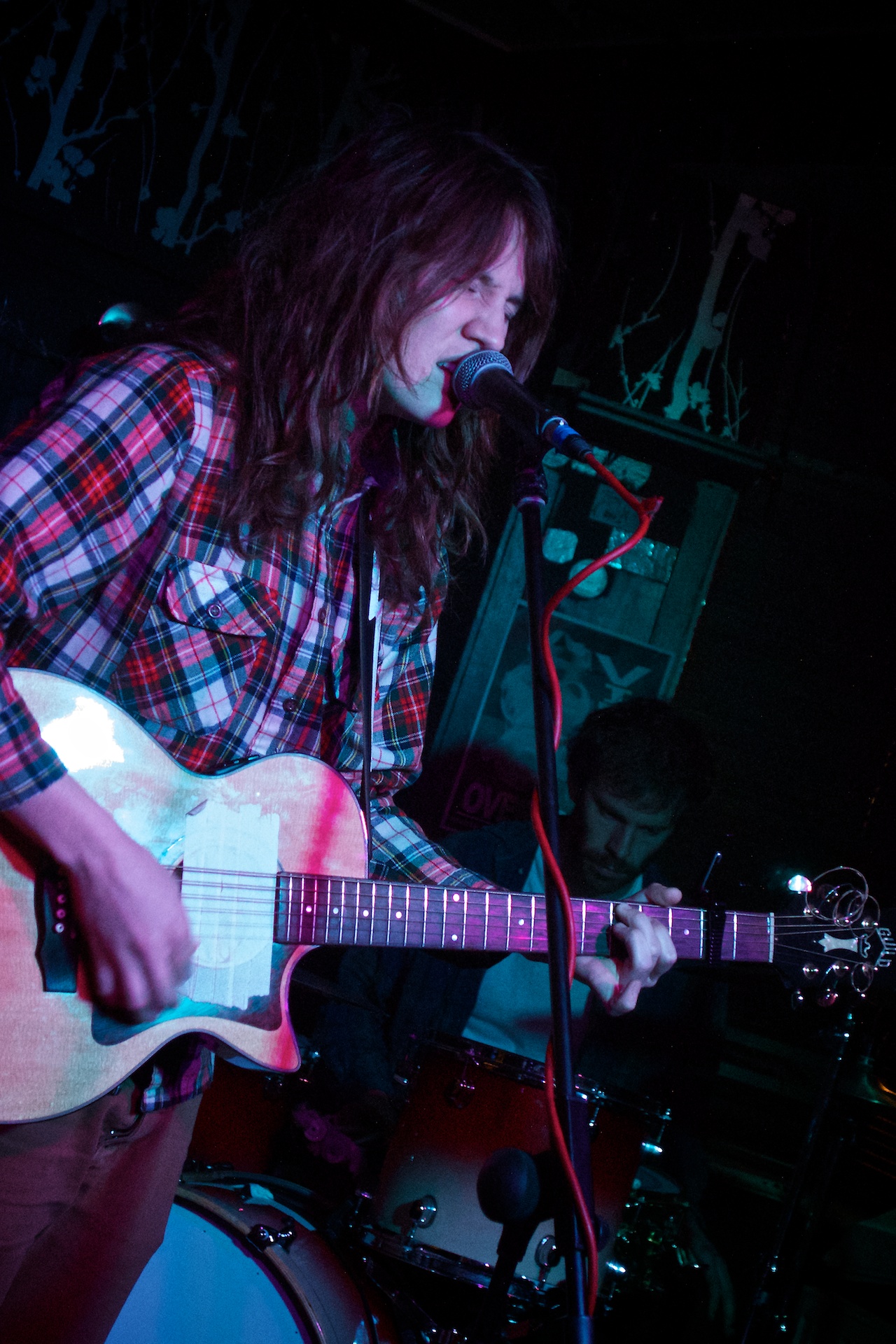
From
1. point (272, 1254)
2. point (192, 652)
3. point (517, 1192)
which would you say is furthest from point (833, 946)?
point (192, 652)

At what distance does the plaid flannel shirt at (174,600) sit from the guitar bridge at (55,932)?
0.57ft

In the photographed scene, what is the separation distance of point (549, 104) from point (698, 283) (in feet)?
3.54

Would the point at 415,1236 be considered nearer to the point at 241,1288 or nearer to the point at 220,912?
the point at 241,1288

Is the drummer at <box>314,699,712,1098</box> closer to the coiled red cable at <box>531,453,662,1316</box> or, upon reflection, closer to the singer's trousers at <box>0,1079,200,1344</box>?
the singer's trousers at <box>0,1079,200,1344</box>

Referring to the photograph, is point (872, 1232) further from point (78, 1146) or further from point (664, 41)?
point (664, 41)

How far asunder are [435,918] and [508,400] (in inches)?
38.1

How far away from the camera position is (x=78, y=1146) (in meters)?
1.38

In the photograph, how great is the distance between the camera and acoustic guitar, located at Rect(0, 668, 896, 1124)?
52.2 inches

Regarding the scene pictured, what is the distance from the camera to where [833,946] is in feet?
6.64

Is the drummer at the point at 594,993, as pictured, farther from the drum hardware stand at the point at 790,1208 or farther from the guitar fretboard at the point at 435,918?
the guitar fretboard at the point at 435,918

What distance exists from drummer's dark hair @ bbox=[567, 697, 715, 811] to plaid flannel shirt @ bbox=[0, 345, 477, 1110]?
1.65 m

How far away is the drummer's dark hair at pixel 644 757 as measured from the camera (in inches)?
137

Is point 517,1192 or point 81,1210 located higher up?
point 517,1192

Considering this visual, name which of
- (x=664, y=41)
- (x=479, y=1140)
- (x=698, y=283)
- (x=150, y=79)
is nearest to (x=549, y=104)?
(x=664, y=41)
